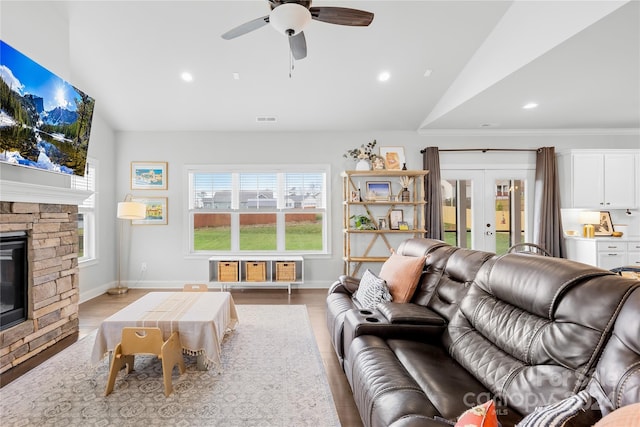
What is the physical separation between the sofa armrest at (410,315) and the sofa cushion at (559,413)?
3.66 feet

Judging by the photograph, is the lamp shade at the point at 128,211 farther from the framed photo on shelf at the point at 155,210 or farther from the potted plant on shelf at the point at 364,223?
the potted plant on shelf at the point at 364,223

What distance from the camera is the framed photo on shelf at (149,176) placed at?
5.40 meters

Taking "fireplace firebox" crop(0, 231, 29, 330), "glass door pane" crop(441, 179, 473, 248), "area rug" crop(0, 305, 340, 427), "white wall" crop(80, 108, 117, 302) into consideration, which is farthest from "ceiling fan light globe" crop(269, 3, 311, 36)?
"glass door pane" crop(441, 179, 473, 248)

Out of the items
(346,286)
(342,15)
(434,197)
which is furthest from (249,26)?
(434,197)

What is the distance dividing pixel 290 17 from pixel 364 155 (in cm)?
323

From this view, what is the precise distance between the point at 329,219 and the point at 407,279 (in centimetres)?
289

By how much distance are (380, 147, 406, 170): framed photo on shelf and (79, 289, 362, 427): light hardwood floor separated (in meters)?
2.37

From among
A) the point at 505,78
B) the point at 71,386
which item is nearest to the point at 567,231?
the point at 505,78

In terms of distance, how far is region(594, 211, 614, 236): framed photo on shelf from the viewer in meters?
5.13

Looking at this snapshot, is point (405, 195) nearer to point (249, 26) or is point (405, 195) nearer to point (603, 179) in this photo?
point (603, 179)

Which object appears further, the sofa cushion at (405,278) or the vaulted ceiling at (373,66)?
the vaulted ceiling at (373,66)

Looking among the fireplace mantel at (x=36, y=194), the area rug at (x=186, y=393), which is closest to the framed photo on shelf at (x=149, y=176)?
the fireplace mantel at (x=36, y=194)

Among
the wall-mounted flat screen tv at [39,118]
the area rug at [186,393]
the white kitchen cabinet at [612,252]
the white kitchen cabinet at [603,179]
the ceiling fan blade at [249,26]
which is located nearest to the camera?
the area rug at [186,393]

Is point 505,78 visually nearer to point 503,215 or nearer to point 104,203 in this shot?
point 503,215
